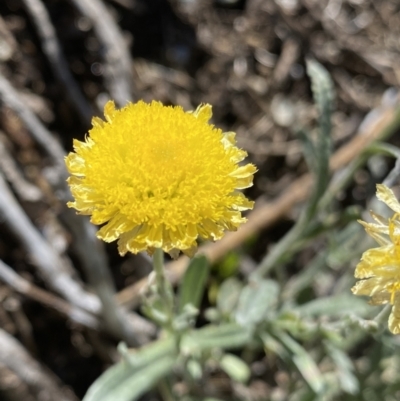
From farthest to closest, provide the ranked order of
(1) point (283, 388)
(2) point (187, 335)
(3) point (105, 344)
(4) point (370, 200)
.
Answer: (4) point (370, 200)
(1) point (283, 388)
(3) point (105, 344)
(2) point (187, 335)

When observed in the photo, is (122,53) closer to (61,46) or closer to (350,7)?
(61,46)

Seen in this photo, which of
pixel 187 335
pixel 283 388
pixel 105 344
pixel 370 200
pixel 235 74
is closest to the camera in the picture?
pixel 187 335

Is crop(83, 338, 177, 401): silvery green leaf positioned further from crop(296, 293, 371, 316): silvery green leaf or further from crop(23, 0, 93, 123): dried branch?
crop(23, 0, 93, 123): dried branch

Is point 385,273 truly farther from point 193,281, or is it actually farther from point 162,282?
point 193,281

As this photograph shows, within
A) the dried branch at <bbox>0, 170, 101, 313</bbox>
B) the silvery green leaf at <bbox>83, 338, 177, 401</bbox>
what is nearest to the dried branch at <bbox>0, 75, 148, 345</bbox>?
Answer: the dried branch at <bbox>0, 170, 101, 313</bbox>

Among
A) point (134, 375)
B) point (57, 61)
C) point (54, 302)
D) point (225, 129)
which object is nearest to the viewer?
point (134, 375)

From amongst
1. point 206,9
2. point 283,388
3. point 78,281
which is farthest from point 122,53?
point 283,388

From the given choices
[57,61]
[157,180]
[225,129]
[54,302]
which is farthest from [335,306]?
[57,61]
